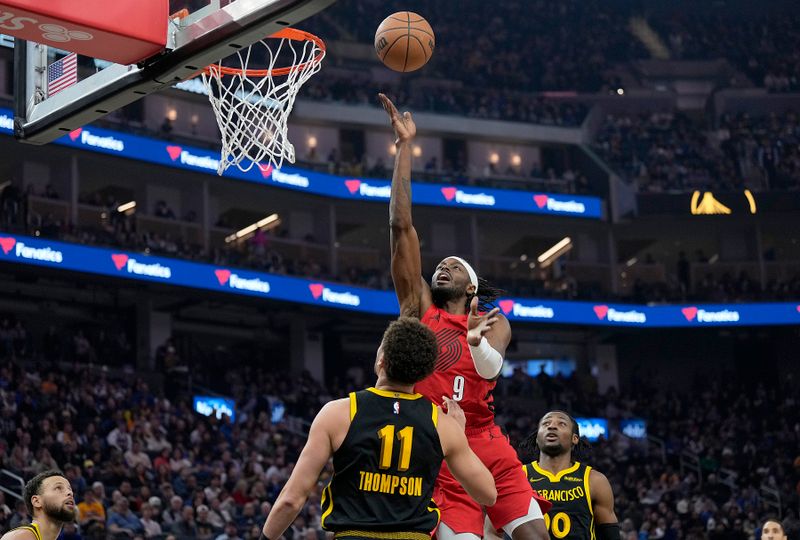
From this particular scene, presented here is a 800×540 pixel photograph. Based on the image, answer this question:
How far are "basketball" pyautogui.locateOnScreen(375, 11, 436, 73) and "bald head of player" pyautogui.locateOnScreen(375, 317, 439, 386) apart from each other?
3.07m

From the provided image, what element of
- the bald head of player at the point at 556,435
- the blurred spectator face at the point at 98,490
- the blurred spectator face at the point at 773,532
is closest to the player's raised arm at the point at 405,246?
the bald head of player at the point at 556,435

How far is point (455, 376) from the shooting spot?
243 inches

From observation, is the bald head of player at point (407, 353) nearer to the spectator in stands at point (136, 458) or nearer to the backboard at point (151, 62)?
the backboard at point (151, 62)

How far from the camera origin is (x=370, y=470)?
15.0 feet

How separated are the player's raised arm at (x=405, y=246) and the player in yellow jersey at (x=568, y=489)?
1.86 meters

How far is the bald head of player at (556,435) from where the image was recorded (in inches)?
305

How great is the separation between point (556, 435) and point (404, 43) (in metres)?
2.73

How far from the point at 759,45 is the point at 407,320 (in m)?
36.6

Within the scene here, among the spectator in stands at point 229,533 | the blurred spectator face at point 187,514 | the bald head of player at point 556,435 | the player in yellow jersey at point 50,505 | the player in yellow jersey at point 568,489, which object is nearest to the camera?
the player in yellow jersey at point 50,505

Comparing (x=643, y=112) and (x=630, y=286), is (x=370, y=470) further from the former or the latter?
(x=643, y=112)

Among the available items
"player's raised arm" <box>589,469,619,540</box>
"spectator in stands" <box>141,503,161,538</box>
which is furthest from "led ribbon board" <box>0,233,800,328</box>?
"player's raised arm" <box>589,469,619,540</box>

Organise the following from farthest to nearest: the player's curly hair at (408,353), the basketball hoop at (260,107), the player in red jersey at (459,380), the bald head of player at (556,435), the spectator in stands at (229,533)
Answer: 1. the spectator in stands at (229,533)
2. the basketball hoop at (260,107)
3. the bald head of player at (556,435)
4. the player in red jersey at (459,380)
5. the player's curly hair at (408,353)

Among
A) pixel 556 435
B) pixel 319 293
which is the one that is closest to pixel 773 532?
pixel 556 435

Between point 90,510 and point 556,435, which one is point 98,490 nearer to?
point 90,510
